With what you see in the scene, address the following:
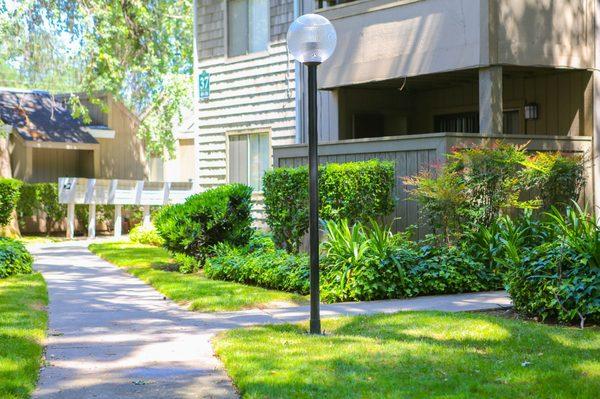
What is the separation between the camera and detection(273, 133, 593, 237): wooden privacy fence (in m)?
12.9

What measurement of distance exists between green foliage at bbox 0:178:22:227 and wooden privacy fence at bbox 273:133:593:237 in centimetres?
1139

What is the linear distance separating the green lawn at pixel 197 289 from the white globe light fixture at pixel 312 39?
3.34 meters

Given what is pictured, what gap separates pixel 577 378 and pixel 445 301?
4228mm

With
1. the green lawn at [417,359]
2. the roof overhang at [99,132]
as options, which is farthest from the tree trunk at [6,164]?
the green lawn at [417,359]

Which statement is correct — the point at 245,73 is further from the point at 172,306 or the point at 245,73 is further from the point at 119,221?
the point at 172,306

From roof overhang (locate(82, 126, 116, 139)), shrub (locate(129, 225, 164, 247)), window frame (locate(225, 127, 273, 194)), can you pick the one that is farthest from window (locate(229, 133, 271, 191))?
roof overhang (locate(82, 126, 116, 139))

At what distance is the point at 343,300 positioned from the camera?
10.8m

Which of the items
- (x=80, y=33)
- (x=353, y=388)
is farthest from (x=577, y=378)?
(x=80, y=33)

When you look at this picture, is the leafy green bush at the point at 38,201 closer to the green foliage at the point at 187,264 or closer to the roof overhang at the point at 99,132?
the roof overhang at the point at 99,132

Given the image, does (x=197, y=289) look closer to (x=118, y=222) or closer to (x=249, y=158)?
(x=249, y=158)

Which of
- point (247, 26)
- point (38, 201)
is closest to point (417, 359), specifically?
point (247, 26)

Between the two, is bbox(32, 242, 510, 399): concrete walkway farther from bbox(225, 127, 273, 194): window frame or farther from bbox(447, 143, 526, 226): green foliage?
bbox(225, 127, 273, 194): window frame

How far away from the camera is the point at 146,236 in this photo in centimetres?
2108

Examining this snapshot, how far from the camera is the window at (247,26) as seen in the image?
1930 centimetres
